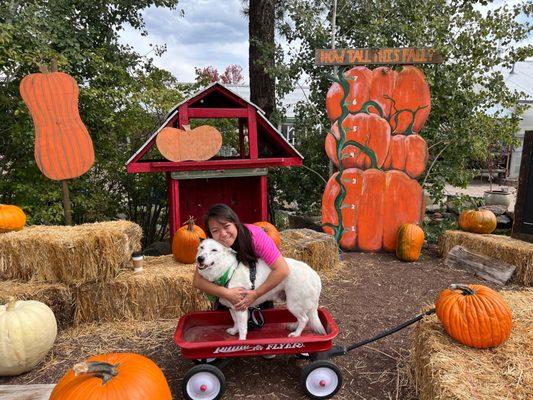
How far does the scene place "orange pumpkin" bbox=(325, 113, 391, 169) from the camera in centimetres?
561

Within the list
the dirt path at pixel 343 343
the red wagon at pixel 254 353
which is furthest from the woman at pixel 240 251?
the dirt path at pixel 343 343

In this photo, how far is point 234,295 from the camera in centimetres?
239

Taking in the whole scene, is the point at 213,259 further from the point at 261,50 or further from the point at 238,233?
the point at 261,50

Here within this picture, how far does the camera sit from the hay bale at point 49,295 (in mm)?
3161

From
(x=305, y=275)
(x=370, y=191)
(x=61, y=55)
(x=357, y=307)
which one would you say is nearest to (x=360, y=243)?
(x=370, y=191)

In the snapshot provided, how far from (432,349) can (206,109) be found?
3464 mm

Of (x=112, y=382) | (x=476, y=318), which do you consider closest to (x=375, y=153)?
(x=476, y=318)

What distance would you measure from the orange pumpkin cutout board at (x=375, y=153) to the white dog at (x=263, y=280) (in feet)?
10.9

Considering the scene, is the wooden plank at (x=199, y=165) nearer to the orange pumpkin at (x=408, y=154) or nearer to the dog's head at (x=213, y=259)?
the orange pumpkin at (x=408, y=154)

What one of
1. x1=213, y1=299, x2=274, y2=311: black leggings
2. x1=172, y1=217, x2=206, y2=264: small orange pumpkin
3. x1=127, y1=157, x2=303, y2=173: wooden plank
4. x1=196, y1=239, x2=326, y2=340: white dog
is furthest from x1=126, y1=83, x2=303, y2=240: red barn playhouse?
x1=196, y1=239, x2=326, y2=340: white dog

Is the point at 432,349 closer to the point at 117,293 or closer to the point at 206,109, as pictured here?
the point at 117,293

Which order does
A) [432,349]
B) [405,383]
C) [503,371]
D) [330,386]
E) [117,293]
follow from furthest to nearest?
[117,293] < [405,383] < [330,386] < [432,349] < [503,371]

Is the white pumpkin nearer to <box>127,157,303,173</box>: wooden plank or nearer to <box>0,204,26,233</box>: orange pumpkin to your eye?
<box>0,204,26,233</box>: orange pumpkin

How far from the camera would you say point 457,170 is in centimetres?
642
